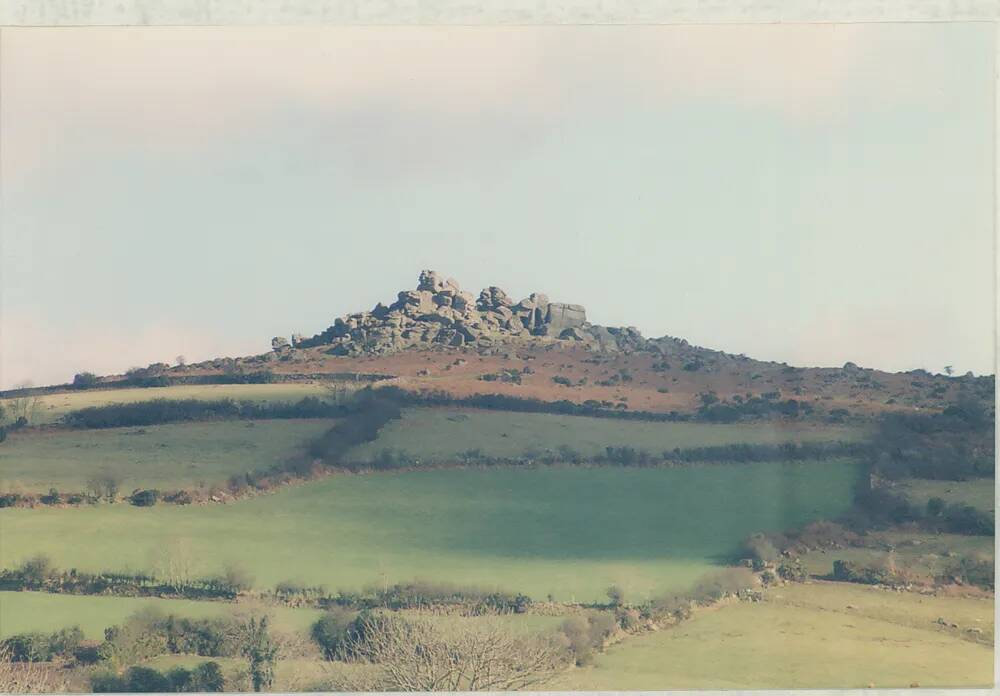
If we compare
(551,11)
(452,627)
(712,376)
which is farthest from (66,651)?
(712,376)

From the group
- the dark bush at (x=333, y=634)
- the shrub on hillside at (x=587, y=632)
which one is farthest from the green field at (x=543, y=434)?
the dark bush at (x=333, y=634)

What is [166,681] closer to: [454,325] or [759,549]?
[759,549]

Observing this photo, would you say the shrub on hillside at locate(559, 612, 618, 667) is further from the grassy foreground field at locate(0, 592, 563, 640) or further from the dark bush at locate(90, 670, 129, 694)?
the dark bush at locate(90, 670, 129, 694)

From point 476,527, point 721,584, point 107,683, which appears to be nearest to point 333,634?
point 107,683

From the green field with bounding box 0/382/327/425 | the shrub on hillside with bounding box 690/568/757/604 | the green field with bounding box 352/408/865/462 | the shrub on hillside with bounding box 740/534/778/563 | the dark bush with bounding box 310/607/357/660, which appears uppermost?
the green field with bounding box 0/382/327/425

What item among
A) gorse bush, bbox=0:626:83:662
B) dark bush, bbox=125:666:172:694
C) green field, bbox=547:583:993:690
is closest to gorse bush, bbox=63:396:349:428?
gorse bush, bbox=0:626:83:662

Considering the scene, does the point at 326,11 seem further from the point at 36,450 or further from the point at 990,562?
the point at 990,562

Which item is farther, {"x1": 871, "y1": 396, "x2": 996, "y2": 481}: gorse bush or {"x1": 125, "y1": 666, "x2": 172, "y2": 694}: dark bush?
{"x1": 871, "y1": 396, "x2": 996, "y2": 481}: gorse bush
